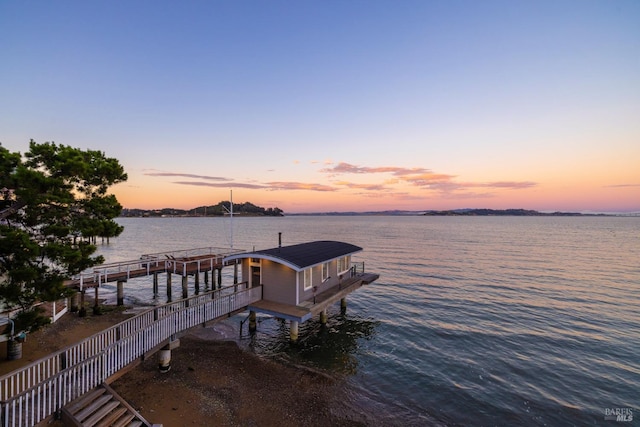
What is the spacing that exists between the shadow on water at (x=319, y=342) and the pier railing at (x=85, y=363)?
502 cm

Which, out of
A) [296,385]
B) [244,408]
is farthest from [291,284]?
[244,408]

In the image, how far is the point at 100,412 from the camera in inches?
360

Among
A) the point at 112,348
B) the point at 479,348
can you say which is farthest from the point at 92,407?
the point at 479,348

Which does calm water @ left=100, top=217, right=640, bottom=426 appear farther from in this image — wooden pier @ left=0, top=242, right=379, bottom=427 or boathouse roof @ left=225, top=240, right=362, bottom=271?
boathouse roof @ left=225, top=240, right=362, bottom=271

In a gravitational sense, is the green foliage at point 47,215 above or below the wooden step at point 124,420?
above

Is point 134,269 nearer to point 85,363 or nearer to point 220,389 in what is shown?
point 220,389

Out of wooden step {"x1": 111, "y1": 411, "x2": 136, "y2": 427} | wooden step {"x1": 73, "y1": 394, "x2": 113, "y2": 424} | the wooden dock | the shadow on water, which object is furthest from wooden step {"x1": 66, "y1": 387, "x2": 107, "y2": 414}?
the wooden dock

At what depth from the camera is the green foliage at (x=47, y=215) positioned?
9297 mm

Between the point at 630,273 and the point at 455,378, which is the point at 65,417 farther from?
the point at 630,273

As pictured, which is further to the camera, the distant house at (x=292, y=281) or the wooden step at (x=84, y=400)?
the distant house at (x=292, y=281)

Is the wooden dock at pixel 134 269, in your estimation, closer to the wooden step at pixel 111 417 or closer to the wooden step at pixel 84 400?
the wooden step at pixel 84 400

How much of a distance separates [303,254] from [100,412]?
41.8 feet

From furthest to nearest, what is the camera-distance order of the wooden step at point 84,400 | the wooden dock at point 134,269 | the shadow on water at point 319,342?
the wooden dock at point 134,269
the shadow on water at point 319,342
the wooden step at point 84,400

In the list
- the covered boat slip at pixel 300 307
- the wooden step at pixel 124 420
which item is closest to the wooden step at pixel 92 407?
the wooden step at pixel 124 420
